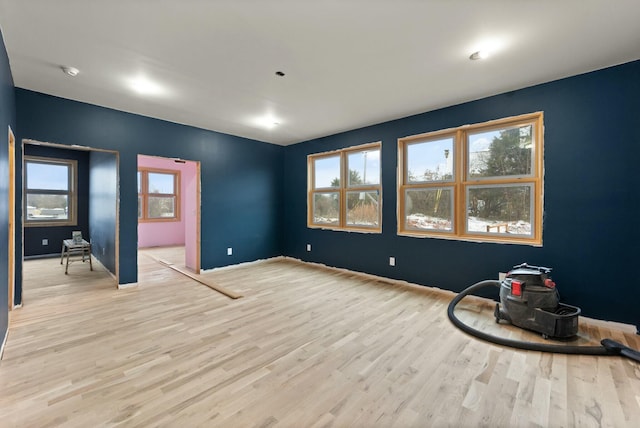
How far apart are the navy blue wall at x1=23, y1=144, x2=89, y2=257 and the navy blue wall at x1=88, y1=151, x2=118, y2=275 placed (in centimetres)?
24

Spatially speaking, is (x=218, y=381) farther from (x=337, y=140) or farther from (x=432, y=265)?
(x=337, y=140)

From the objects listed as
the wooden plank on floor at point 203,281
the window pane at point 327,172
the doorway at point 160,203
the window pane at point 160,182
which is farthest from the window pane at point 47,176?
the window pane at point 327,172

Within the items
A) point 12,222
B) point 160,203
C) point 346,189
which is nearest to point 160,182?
point 160,203

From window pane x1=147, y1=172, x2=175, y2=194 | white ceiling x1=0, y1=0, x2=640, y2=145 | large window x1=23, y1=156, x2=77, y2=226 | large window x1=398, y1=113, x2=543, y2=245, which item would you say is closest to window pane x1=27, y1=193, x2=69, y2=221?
large window x1=23, y1=156, x2=77, y2=226

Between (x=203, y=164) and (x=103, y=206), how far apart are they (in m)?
2.17

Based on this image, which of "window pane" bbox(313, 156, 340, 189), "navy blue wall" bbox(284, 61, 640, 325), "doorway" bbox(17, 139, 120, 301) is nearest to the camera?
"navy blue wall" bbox(284, 61, 640, 325)

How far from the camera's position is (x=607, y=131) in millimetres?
2744

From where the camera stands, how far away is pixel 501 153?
3.43 metres

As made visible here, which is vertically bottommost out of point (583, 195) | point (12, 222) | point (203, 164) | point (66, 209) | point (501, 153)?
point (12, 222)

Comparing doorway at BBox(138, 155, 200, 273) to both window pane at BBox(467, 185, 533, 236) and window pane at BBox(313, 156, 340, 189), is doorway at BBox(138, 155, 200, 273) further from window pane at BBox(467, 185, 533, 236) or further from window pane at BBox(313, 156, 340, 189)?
window pane at BBox(467, 185, 533, 236)

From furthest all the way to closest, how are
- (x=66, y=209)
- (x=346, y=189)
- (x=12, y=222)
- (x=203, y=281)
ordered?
(x=66, y=209) < (x=346, y=189) < (x=203, y=281) < (x=12, y=222)

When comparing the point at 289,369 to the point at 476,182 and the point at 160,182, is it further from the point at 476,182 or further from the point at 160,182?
the point at 160,182

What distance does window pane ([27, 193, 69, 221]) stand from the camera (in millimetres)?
6172

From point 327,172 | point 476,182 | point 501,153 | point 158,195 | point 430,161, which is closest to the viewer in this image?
point 501,153
